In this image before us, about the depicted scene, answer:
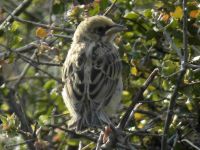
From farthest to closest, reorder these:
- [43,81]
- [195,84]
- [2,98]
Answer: [43,81] < [2,98] < [195,84]

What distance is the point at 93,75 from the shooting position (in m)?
5.55

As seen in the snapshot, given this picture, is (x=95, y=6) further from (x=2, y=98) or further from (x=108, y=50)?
(x=2, y=98)

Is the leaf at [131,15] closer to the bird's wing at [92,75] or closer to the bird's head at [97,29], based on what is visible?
the bird's head at [97,29]

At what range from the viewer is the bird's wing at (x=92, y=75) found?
17.7 feet

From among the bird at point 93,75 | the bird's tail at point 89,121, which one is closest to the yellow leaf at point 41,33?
the bird at point 93,75

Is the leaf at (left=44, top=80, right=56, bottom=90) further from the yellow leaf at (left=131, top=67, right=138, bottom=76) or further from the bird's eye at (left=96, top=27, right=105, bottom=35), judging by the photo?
the yellow leaf at (left=131, top=67, right=138, bottom=76)

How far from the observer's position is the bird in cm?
532

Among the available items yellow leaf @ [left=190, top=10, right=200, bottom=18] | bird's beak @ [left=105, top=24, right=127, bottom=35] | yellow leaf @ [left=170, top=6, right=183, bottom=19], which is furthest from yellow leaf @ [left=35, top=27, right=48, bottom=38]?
yellow leaf @ [left=190, top=10, right=200, bottom=18]

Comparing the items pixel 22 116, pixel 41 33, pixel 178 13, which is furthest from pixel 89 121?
pixel 178 13

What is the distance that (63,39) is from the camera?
6.13 metres

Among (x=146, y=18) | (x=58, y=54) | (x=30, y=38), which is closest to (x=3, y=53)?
(x=58, y=54)

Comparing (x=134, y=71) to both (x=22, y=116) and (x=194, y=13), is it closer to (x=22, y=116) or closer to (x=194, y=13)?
(x=194, y=13)

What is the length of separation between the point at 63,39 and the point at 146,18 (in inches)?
34.1

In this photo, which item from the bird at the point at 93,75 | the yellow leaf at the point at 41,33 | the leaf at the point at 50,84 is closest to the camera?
the bird at the point at 93,75
